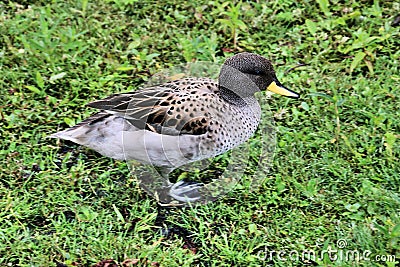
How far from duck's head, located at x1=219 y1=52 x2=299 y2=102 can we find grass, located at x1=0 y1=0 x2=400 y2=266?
605mm

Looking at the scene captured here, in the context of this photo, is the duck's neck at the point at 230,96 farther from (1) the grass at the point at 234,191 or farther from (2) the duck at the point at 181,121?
(1) the grass at the point at 234,191

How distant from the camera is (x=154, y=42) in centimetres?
584

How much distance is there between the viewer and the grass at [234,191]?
4176mm

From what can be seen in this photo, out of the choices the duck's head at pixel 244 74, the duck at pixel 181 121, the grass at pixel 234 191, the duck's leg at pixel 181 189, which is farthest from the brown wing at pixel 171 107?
the grass at pixel 234 191

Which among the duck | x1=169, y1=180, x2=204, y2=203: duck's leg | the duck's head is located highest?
the duck's head

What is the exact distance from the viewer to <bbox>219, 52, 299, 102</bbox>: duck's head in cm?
448

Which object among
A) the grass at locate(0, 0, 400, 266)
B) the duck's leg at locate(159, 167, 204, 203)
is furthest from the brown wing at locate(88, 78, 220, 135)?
the grass at locate(0, 0, 400, 266)

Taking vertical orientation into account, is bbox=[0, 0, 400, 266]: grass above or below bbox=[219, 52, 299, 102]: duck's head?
below

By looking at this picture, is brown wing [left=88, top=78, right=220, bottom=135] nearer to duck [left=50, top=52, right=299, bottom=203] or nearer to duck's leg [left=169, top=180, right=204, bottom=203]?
duck [left=50, top=52, right=299, bottom=203]

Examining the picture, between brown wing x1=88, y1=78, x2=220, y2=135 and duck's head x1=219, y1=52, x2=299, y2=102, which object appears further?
duck's head x1=219, y1=52, x2=299, y2=102

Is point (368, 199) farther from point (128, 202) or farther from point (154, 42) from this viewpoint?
point (154, 42)

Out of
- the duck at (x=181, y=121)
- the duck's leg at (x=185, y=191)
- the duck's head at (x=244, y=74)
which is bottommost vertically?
the duck's leg at (x=185, y=191)

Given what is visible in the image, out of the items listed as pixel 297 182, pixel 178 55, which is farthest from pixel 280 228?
pixel 178 55

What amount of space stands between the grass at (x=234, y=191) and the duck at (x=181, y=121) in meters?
0.25
